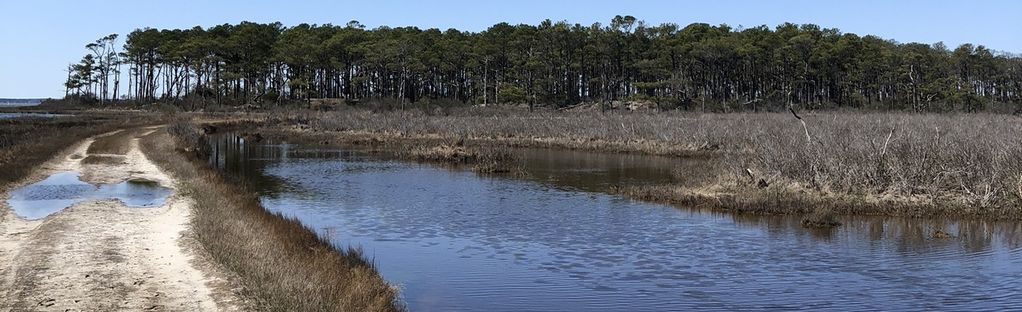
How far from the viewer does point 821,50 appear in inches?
3807

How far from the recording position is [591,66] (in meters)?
105

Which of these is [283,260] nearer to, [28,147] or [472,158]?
[472,158]

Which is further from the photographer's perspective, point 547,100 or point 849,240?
point 547,100

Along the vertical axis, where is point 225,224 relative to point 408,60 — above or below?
below

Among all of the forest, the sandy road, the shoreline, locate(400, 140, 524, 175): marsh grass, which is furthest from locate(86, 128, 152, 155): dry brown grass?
the forest

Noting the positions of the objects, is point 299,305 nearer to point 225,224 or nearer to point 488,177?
point 225,224

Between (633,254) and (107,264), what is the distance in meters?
9.57

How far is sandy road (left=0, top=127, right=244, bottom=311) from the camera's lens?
9.80 metres

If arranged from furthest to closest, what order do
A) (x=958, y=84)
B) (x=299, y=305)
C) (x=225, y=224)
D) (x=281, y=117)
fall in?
(x=958, y=84) < (x=281, y=117) < (x=225, y=224) < (x=299, y=305)

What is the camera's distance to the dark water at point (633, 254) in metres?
12.6

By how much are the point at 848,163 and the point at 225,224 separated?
17.6 m

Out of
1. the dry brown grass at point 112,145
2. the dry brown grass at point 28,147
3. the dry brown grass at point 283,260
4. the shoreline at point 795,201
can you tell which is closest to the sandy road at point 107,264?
the dry brown grass at point 283,260

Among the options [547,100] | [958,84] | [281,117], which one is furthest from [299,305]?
[958,84]

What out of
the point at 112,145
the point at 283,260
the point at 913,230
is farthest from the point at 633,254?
the point at 112,145
